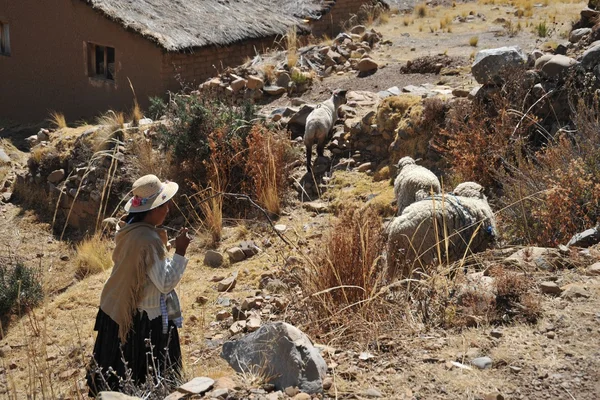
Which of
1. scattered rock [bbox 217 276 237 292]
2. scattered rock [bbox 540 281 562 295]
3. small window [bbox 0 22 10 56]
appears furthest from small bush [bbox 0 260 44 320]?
small window [bbox 0 22 10 56]

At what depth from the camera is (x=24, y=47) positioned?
16.5 metres

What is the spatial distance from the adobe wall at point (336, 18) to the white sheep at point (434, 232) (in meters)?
12.4

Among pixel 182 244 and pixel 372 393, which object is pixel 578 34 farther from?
pixel 372 393

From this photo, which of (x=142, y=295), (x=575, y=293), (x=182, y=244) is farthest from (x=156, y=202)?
(x=575, y=293)

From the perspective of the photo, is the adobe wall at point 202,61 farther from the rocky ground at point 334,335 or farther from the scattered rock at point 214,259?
the scattered rock at point 214,259

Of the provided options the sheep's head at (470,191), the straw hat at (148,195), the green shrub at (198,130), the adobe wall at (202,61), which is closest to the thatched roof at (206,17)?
the adobe wall at (202,61)

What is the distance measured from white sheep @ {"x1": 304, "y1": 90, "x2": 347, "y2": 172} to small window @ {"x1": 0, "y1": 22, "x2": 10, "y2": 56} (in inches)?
377

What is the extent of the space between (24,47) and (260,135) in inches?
357

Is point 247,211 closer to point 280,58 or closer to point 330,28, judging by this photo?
point 280,58

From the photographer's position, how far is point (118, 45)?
48.2ft

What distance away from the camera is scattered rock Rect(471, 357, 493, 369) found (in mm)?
4301

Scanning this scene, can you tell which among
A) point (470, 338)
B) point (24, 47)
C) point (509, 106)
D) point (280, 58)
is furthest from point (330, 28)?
point (470, 338)

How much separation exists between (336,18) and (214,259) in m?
11.5

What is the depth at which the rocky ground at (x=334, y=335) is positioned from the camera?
13.7 ft
